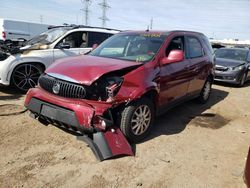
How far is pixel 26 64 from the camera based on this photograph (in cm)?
694

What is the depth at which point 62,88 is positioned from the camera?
162 inches

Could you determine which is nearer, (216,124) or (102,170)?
(102,170)

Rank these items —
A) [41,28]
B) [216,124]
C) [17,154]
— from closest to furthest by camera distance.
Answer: [17,154] < [216,124] < [41,28]

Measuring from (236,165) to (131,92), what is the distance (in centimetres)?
191

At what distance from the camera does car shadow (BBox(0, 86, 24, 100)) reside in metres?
6.61

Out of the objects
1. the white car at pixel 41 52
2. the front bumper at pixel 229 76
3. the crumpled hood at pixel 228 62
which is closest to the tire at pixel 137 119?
the white car at pixel 41 52

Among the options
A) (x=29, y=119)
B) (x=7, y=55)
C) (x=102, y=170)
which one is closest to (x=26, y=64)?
(x=7, y=55)

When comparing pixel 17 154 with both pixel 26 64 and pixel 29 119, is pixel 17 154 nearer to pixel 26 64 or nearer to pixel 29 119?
pixel 29 119

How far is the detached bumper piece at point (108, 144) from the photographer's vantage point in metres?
3.81

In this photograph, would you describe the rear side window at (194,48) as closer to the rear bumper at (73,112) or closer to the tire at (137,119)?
the tire at (137,119)

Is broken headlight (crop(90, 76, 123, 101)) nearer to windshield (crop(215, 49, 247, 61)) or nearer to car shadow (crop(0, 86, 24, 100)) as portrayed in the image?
car shadow (crop(0, 86, 24, 100))

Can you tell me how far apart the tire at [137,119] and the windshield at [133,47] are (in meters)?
0.85

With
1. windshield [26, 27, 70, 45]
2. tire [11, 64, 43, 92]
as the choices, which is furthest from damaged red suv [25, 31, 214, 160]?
windshield [26, 27, 70, 45]

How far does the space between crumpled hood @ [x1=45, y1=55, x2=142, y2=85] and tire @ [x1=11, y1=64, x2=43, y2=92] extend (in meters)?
2.63
